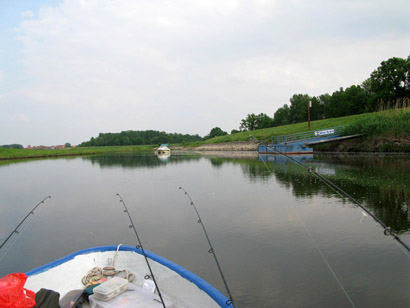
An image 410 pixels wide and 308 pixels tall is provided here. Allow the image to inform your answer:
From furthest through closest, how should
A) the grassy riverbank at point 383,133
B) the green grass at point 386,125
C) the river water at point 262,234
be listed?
1. the green grass at point 386,125
2. the grassy riverbank at point 383,133
3. the river water at point 262,234

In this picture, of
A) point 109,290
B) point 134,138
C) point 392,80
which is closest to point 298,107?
point 392,80

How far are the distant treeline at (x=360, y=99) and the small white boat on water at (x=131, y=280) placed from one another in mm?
43220

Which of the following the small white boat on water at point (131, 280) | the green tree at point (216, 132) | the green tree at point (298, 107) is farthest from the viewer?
the green tree at point (216, 132)

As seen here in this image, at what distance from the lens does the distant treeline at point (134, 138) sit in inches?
6594

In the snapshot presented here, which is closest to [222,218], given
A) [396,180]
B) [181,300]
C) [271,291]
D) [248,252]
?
[248,252]

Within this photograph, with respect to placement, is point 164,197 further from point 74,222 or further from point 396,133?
point 396,133

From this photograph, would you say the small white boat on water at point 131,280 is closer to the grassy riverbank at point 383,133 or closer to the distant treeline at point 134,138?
the grassy riverbank at point 383,133

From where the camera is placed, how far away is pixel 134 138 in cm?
17675

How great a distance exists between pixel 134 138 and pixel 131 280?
177m

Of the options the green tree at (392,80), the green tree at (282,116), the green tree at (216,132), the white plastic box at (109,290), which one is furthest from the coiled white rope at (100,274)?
the green tree at (216,132)

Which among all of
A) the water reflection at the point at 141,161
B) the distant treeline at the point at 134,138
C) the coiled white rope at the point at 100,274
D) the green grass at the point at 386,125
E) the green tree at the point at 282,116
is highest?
the green tree at the point at 282,116

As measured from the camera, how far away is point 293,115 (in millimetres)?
118875

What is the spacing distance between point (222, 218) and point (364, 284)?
19.4ft

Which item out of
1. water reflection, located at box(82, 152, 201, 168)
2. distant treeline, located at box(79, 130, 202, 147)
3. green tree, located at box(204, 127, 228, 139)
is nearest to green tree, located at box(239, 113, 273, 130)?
green tree, located at box(204, 127, 228, 139)
